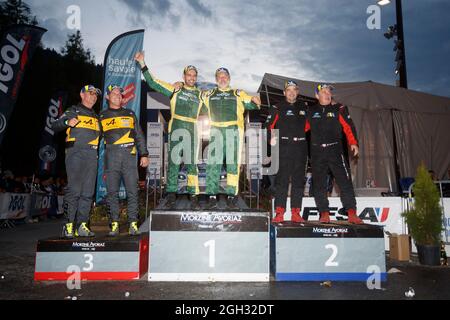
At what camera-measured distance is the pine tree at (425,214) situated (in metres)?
5.46

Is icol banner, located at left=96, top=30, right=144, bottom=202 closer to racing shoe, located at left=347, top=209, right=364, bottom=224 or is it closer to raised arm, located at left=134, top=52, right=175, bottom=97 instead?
raised arm, located at left=134, top=52, right=175, bottom=97

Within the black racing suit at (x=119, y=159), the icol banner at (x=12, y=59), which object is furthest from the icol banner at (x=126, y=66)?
the black racing suit at (x=119, y=159)

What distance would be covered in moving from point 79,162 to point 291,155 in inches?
116

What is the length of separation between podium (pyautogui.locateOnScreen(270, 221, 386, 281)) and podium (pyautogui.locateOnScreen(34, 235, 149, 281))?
1.78m

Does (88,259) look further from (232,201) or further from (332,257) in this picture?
(332,257)

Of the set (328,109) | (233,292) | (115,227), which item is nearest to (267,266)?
(233,292)

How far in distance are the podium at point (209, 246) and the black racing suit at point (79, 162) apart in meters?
1.16

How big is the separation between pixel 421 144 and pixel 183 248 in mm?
9946

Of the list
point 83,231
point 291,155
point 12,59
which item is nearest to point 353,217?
point 291,155

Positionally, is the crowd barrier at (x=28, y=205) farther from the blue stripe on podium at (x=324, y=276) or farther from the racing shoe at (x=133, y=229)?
the blue stripe on podium at (x=324, y=276)

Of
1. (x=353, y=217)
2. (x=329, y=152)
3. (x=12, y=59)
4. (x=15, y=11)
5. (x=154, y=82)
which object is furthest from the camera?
(x=15, y=11)

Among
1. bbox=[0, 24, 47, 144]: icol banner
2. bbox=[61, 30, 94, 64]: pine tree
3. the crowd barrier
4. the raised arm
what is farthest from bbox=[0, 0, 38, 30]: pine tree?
the raised arm

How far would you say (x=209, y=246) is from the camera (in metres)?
4.05
